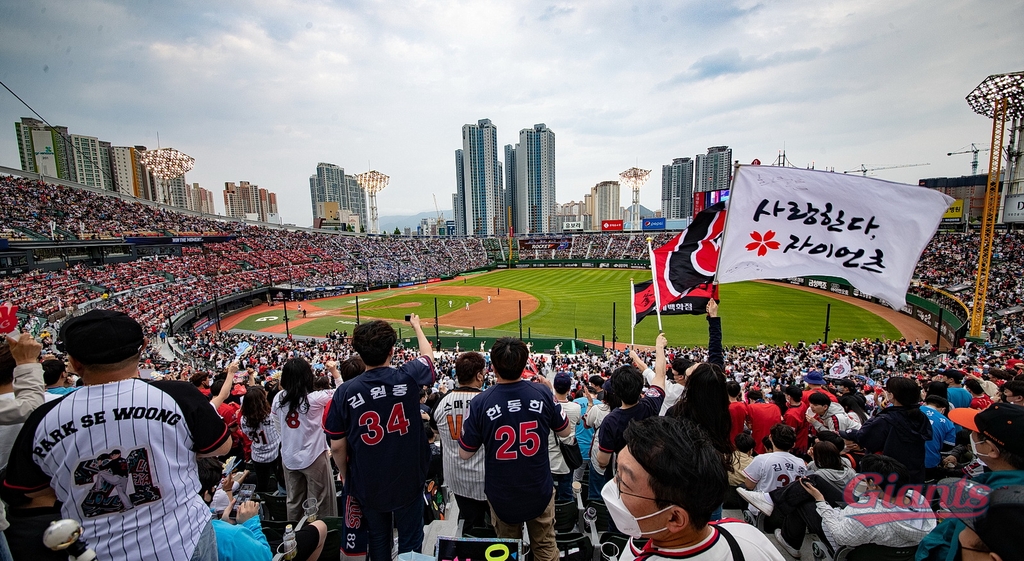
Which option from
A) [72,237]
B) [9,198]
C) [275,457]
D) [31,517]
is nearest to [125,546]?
[31,517]

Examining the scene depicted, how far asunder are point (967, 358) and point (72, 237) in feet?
207

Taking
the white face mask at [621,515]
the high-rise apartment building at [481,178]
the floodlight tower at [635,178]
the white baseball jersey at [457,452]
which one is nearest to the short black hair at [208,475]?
the white baseball jersey at [457,452]

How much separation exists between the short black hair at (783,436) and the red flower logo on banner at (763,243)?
7.75 ft

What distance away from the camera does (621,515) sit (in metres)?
1.99

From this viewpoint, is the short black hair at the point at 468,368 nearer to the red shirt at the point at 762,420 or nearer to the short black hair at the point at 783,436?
the short black hair at the point at 783,436

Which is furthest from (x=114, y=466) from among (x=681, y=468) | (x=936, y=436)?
Answer: (x=936, y=436)

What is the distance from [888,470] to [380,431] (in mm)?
4441

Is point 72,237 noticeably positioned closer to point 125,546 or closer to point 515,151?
point 125,546

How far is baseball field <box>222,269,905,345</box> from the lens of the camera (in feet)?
97.8

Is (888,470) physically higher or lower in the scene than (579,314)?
higher

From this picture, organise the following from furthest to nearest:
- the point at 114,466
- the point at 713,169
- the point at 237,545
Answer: the point at 713,169 < the point at 237,545 < the point at 114,466

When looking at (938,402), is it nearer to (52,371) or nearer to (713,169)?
(52,371)

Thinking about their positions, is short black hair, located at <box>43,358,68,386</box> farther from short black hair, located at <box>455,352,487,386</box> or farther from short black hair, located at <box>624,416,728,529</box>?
short black hair, located at <box>624,416,728,529</box>

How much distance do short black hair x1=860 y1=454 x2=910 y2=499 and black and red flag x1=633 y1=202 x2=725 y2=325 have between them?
11.1ft
